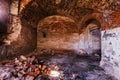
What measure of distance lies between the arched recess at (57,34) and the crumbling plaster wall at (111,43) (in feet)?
10.8

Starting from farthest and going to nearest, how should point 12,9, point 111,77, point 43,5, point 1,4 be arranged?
point 43,5 → point 12,9 → point 1,4 → point 111,77

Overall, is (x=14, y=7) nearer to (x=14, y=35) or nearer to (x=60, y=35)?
(x=14, y=35)

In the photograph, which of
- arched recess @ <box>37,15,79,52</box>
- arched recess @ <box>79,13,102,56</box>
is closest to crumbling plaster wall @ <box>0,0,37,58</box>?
arched recess @ <box>37,15,79,52</box>

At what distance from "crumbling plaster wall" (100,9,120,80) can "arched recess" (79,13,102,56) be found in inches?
70.2

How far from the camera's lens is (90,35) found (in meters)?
6.11

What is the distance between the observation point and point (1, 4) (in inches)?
155

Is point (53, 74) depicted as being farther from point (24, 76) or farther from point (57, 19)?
point (57, 19)

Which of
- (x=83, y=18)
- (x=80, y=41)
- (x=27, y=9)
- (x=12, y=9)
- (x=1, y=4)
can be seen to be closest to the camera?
(x=1, y=4)

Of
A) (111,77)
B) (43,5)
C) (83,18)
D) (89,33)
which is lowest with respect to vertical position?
(111,77)

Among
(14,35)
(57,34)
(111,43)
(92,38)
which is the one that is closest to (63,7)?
(92,38)

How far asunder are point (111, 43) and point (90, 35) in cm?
275

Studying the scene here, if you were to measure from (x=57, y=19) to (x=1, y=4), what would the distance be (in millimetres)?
3533

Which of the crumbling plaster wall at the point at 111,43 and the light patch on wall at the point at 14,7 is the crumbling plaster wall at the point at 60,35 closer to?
the light patch on wall at the point at 14,7

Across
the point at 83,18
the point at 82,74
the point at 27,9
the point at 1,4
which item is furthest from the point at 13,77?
the point at 83,18
